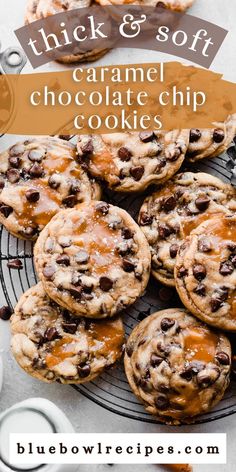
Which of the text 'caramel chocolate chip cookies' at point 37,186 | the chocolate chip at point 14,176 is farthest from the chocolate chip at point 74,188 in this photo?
the chocolate chip at point 14,176

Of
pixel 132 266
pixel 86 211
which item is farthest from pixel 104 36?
pixel 132 266

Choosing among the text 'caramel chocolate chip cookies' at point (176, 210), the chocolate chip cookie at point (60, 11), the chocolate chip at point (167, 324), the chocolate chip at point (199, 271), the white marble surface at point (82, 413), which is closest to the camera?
the chocolate chip at point (199, 271)

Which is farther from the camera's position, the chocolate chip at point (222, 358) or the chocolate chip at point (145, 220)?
the chocolate chip at point (145, 220)

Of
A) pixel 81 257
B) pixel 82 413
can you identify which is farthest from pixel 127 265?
pixel 82 413

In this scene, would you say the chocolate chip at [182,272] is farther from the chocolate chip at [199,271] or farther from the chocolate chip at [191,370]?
the chocolate chip at [191,370]

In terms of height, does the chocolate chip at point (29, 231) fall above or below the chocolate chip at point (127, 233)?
above
